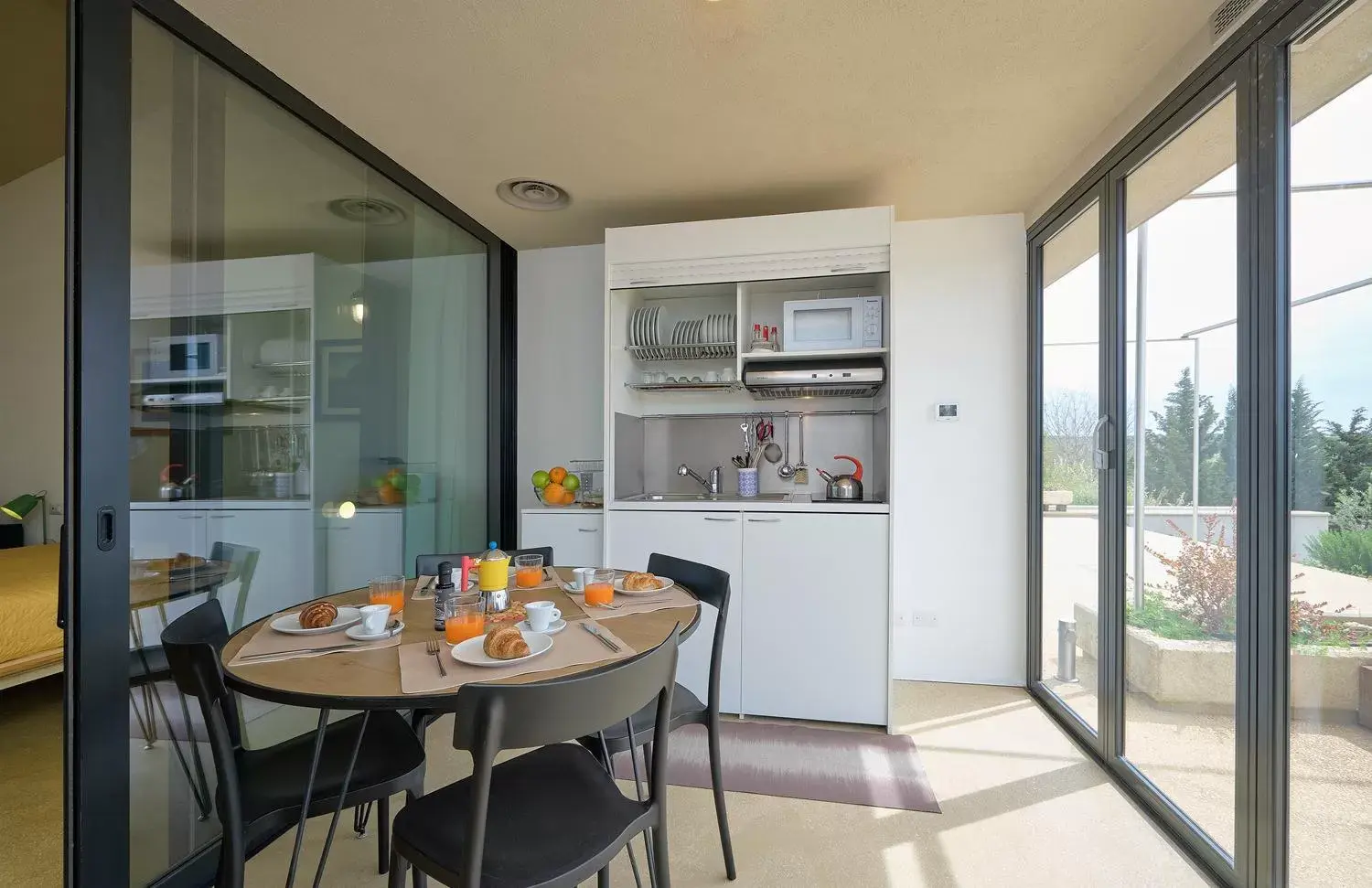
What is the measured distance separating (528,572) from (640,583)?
15.9 inches

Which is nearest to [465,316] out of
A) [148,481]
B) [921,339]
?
[148,481]

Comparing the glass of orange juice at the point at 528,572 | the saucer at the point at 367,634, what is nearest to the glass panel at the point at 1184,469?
the glass of orange juice at the point at 528,572

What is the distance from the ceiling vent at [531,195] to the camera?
3.02 m

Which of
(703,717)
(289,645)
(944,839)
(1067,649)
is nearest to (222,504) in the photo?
(289,645)

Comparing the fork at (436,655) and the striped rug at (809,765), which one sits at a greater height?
the fork at (436,655)

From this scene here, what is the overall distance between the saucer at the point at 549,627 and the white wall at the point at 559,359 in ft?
7.51

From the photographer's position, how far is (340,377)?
2.45 meters

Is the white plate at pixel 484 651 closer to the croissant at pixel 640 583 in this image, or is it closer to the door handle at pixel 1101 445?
the croissant at pixel 640 583

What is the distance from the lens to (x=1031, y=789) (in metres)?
2.33

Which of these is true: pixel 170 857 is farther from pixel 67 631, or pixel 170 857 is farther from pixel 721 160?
pixel 721 160

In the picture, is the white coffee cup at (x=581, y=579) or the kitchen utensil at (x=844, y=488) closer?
the white coffee cup at (x=581, y=579)

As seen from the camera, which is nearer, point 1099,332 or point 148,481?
point 148,481

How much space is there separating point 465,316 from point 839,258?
2.00 meters

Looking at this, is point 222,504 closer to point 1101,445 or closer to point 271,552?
point 271,552
